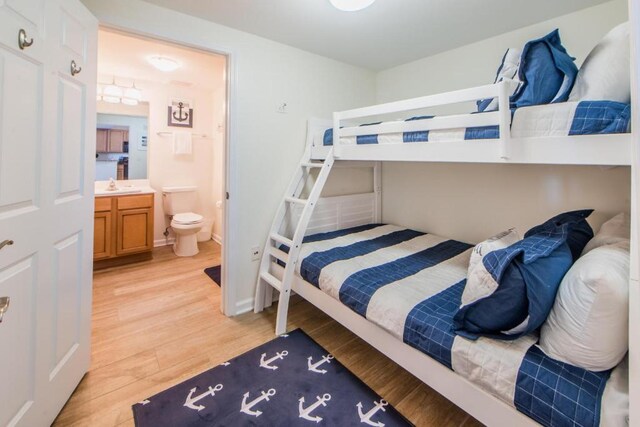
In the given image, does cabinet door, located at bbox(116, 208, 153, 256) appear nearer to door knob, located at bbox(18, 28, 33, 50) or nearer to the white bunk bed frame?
the white bunk bed frame

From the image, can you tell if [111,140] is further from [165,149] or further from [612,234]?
[612,234]

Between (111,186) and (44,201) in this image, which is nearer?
(44,201)

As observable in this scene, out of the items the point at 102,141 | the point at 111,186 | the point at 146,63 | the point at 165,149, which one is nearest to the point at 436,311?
the point at 146,63

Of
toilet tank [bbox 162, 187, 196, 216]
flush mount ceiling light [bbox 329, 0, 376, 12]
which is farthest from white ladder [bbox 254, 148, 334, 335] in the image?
toilet tank [bbox 162, 187, 196, 216]

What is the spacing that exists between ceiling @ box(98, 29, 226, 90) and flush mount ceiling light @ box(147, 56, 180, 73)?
5 centimetres

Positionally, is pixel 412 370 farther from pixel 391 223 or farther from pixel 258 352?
pixel 391 223

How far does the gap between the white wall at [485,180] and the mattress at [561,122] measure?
1030mm

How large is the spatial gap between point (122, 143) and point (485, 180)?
431cm

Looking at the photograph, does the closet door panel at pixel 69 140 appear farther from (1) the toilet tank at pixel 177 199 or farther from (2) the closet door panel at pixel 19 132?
(1) the toilet tank at pixel 177 199

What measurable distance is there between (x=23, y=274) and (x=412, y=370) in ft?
5.53

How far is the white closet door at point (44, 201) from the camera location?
1.01 metres

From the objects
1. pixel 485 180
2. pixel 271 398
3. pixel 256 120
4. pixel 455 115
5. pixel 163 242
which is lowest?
pixel 271 398

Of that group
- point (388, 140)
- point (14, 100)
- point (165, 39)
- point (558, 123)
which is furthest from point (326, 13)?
point (14, 100)

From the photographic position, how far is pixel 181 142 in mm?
4012
